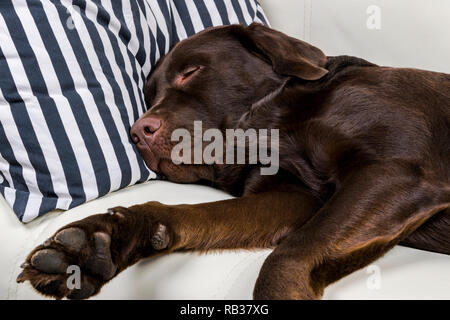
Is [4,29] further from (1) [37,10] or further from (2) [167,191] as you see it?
(2) [167,191]

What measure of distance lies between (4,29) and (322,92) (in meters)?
0.69

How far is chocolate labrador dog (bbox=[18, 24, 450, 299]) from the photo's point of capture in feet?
3.25

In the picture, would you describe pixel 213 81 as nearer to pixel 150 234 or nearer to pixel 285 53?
pixel 285 53

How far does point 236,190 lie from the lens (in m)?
1.44

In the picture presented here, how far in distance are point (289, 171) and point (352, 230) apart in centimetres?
33

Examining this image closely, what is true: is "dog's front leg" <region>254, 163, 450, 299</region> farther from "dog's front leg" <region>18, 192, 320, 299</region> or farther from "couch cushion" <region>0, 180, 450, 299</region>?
"dog's front leg" <region>18, 192, 320, 299</region>

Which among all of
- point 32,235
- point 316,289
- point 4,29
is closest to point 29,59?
point 4,29

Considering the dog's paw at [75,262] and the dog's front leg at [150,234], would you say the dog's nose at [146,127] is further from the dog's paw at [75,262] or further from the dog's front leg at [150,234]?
the dog's paw at [75,262]

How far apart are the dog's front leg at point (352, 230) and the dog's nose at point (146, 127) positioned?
17.7 inches

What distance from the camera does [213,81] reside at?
4.69 ft

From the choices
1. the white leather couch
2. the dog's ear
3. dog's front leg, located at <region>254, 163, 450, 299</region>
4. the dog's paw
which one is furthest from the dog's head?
the dog's paw

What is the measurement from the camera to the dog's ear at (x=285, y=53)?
1.35 m

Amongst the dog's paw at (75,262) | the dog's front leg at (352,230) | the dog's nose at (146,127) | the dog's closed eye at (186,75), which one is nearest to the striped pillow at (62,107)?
the dog's nose at (146,127)
